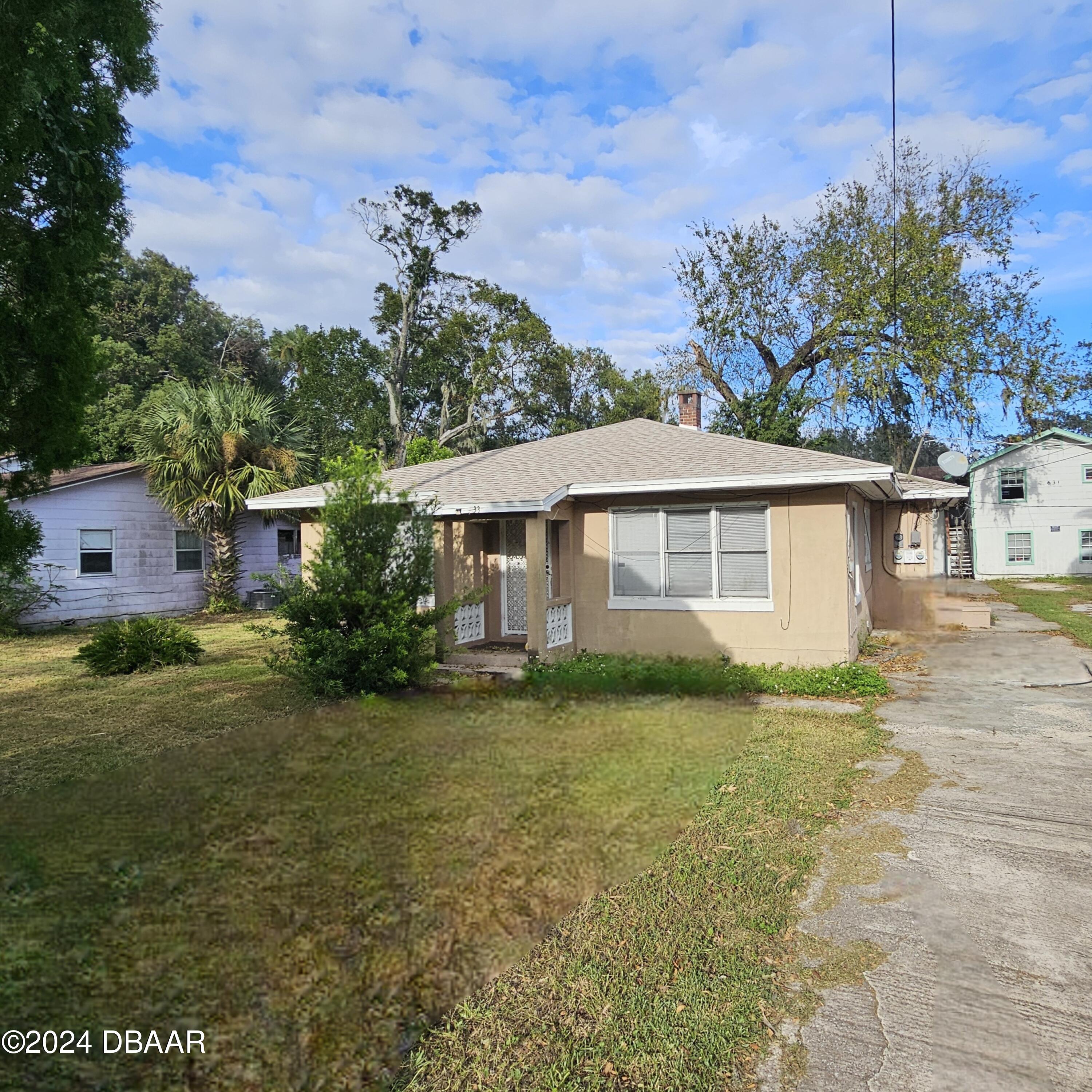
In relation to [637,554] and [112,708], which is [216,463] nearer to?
[112,708]

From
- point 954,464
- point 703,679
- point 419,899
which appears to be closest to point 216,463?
point 703,679

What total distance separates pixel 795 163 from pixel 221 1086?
45.2 feet

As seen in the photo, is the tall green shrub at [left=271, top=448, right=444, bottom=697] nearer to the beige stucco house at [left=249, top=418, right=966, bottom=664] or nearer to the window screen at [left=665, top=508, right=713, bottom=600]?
the beige stucco house at [left=249, top=418, right=966, bottom=664]

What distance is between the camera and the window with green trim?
30.2 meters

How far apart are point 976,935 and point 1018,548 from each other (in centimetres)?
3203

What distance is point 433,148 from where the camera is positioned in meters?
16.6

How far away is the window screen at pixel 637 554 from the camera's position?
11.3 m

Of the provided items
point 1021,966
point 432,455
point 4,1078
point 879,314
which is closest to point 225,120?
point 432,455

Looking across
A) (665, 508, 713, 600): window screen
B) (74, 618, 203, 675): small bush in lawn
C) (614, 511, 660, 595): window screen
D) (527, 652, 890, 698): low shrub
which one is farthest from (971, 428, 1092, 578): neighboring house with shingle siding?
(74, 618, 203, 675): small bush in lawn

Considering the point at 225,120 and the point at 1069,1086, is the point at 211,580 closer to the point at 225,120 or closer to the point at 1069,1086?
the point at 225,120

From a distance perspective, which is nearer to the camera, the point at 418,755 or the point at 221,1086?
the point at 221,1086

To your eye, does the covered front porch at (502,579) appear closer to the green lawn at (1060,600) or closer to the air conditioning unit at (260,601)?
the air conditioning unit at (260,601)

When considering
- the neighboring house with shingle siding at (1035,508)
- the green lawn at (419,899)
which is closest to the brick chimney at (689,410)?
the green lawn at (419,899)

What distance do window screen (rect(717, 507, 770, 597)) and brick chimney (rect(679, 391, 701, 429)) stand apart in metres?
5.74
